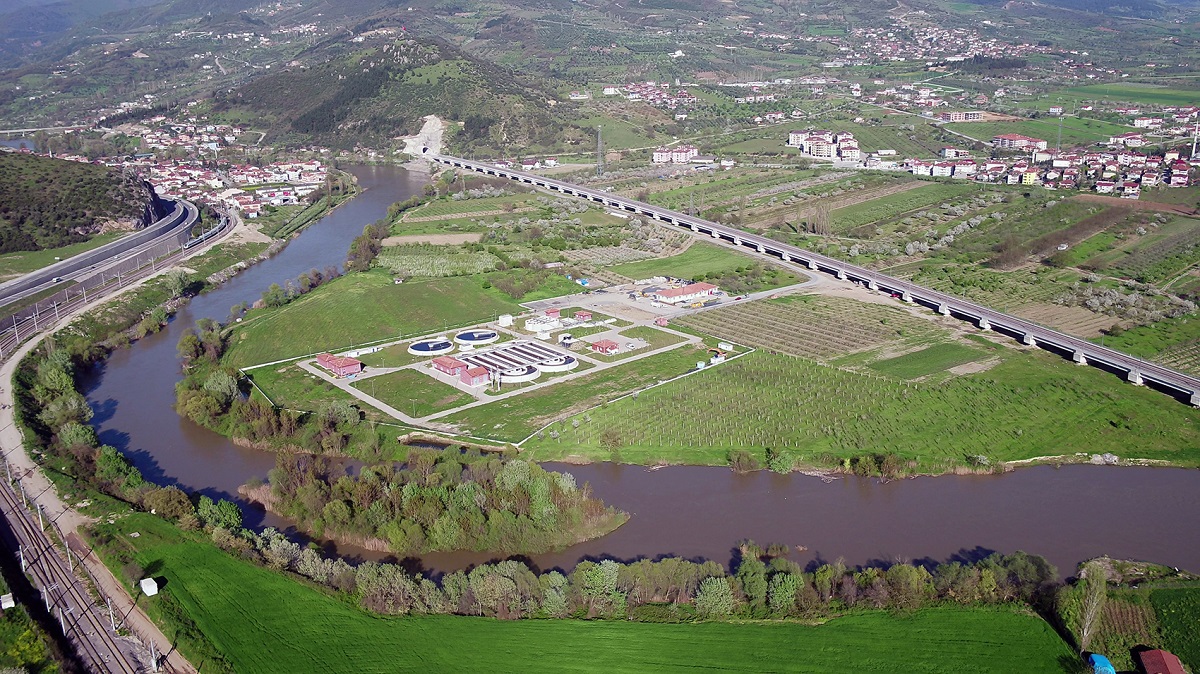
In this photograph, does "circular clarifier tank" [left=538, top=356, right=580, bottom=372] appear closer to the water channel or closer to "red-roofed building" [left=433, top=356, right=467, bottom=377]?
"red-roofed building" [left=433, top=356, right=467, bottom=377]

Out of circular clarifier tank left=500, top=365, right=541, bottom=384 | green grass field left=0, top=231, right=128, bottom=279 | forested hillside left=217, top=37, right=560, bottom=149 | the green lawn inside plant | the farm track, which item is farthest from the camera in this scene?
forested hillside left=217, top=37, right=560, bottom=149

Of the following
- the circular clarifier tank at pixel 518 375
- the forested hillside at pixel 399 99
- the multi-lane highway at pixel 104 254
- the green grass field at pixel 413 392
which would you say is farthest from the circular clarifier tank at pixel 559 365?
the forested hillside at pixel 399 99

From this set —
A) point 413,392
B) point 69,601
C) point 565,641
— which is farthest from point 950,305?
point 69,601

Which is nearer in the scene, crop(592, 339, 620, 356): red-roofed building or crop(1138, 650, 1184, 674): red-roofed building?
crop(1138, 650, 1184, 674): red-roofed building

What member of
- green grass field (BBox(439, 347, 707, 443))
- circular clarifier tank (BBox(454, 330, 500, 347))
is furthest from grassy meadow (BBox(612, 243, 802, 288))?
green grass field (BBox(439, 347, 707, 443))

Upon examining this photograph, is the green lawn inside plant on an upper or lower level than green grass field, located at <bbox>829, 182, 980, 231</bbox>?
lower

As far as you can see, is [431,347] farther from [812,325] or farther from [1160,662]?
[1160,662]

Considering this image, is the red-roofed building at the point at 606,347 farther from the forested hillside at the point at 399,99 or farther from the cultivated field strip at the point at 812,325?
the forested hillside at the point at 399,99

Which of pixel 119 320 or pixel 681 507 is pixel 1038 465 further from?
pixel 119 320
